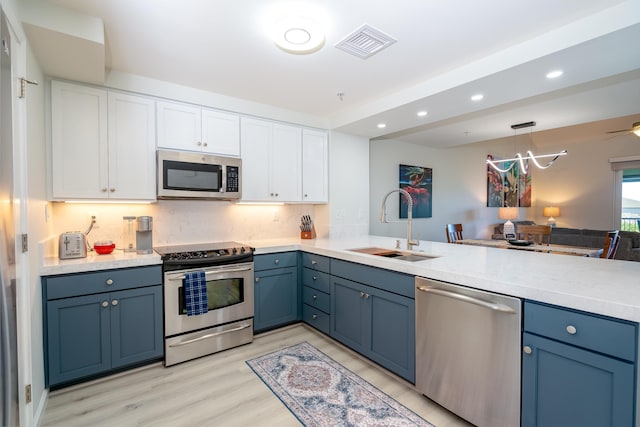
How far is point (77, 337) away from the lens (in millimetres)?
2156

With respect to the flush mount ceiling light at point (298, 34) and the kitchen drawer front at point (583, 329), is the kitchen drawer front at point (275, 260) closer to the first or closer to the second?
the flush mount ceiling light at point (298, 34)

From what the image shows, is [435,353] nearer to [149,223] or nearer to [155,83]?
[149,223]

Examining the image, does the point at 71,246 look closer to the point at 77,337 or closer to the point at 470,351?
the point at 77,337

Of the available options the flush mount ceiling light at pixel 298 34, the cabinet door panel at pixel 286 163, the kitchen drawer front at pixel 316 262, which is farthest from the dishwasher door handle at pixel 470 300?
the cabinet door panel at pixel 286 163

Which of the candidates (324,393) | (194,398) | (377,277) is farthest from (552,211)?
(194,398)

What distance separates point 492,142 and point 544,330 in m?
6.96

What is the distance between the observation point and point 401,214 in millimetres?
5070

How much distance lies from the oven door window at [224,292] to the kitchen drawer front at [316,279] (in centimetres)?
68

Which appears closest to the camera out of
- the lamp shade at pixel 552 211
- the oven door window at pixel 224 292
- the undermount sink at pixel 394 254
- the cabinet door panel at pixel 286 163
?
the undermount sink at pixel 394 254

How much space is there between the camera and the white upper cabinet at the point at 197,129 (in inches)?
110

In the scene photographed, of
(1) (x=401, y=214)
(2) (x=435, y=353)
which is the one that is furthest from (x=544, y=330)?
(1) (x=401, y=214)

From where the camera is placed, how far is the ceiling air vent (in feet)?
6.52

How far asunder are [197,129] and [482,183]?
6457mm

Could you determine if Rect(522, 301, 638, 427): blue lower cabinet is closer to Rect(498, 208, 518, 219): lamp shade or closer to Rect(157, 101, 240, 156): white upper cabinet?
Rect(157, 101, 240, 156): white upper cabinet
